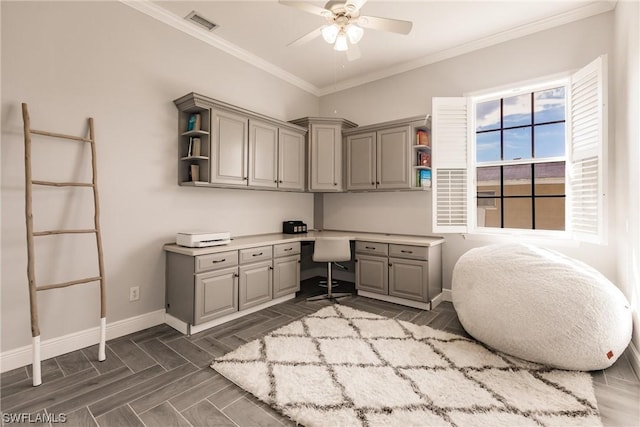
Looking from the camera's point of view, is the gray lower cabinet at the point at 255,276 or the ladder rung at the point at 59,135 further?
the gray lower cabinet at the point at 255,276

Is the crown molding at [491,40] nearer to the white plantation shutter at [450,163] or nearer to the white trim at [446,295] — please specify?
the white plantation shutter at [450,163]

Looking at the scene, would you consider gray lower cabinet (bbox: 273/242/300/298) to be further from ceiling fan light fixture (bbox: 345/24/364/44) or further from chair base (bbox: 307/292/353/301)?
ceiling fan light fixture (bbox: 345/24/364/44)

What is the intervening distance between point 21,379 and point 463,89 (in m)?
4.96

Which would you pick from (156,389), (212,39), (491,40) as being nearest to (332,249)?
(156,389)

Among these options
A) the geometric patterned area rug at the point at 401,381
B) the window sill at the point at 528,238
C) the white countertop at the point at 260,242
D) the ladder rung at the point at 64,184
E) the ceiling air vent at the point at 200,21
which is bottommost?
the geometric patterned area rug at the point at 401,381

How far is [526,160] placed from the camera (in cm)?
344

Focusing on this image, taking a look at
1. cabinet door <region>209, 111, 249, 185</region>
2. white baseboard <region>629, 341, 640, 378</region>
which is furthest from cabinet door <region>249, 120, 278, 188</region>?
white baseboard <region>629, 341, 640, 378</region>

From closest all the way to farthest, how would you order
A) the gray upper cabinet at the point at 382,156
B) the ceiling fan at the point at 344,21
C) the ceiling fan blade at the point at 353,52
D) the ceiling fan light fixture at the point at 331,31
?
the ceiling fan at the point at 344,21, the ceiling fan light fixture at the point at 331,31, the ceiling fan blade at the point at 353,52, the gray upper cabinet at the point at 382,156

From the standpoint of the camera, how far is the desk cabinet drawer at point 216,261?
2.80m

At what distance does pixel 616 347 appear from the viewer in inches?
81.4

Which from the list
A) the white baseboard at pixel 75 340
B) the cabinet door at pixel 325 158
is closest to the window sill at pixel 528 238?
the cabinet door at pixel 325 158

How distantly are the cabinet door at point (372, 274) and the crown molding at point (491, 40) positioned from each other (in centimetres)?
262

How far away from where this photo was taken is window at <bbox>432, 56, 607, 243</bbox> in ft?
9.13

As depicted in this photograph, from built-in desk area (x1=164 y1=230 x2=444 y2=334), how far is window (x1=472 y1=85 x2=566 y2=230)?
2.89ft
